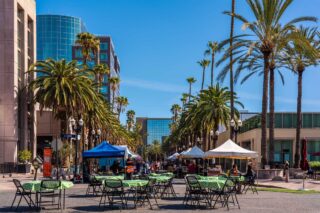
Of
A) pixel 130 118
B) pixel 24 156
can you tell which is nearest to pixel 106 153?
pixel 24 156

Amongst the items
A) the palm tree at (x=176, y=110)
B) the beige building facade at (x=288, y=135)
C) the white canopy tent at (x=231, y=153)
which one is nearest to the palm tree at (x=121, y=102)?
the palm tree at (x=176, y=110)

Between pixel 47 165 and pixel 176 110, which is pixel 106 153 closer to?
pixel 47 165

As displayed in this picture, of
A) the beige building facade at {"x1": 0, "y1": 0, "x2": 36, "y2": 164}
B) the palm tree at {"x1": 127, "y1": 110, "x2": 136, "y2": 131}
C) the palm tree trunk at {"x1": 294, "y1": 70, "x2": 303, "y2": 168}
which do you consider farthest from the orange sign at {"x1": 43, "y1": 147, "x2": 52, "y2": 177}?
the palm tree at {"x1": 127, "y1": 110, "x2": 136, "y2": 131}

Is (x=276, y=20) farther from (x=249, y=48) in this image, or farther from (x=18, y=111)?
(x=18, y=111)

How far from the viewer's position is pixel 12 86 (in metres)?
55.3

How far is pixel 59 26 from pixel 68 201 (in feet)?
482

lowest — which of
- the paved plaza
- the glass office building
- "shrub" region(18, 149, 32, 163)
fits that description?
"shrub" region(18, 149, 32, 163)

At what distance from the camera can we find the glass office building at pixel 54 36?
158875 mm

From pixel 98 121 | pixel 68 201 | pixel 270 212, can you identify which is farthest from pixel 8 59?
pixel 270 212

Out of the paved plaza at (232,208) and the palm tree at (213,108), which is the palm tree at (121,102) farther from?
the paved plaza at (232,208)

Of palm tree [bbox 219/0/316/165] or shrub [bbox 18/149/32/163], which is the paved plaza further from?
shrub [bbox 18/149/32/163]

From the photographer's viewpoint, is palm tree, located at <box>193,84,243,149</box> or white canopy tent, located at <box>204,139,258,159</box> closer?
white canopy tent, located at <box>204,139,258,159</box>

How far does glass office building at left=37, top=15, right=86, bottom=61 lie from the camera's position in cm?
15888

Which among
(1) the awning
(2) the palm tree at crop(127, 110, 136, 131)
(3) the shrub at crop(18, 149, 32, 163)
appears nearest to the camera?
(1) the awning
